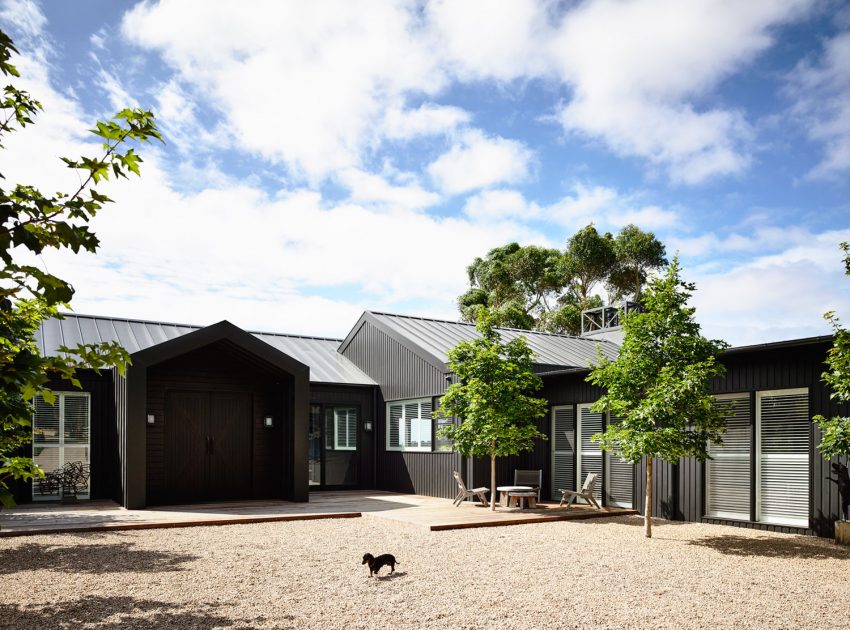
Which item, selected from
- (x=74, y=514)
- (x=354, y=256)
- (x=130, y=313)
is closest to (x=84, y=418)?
(x=74, y=514)

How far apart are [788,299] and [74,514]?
18.3m

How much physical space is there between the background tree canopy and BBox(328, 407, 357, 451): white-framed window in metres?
16.0

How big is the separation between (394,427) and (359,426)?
3.41ft

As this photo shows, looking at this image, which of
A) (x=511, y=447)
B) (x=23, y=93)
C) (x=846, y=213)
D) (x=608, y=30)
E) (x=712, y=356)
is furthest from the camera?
(x=846, y=213)

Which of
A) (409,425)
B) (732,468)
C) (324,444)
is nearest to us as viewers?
(732,468)

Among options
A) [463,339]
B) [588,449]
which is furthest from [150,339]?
[588,449]

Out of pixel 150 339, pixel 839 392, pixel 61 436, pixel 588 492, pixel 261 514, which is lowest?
pixel 261 514

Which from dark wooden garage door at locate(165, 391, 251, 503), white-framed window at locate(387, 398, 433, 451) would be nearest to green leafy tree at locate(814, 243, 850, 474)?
white-framed window at locate(387, 398, 433, 451)

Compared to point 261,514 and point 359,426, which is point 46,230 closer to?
point 261,514

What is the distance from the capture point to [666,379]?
9047 mm

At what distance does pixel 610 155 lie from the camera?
1609cm

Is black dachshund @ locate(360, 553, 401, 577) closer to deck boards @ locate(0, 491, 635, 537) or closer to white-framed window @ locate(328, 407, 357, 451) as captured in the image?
deck boards @ locate(0, 491, 635, 537)

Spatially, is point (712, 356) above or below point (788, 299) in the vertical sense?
below

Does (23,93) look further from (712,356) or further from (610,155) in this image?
(610,155)
